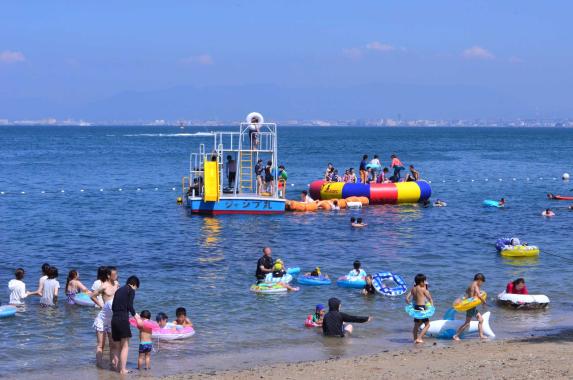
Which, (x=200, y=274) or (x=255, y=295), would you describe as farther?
(x=200, y=274)

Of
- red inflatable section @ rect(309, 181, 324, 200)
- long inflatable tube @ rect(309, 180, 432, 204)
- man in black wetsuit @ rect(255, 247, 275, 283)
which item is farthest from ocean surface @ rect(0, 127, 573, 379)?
red inflatable section @ rect(309, 181, 324, 200)

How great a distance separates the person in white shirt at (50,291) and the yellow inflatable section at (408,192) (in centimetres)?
2174

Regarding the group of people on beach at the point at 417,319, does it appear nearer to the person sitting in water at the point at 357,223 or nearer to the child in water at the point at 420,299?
the child in water at the point at 420,299

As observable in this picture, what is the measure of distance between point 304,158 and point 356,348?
69.7m

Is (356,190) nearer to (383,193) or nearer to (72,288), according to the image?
(383,193)

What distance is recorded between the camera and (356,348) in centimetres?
1509

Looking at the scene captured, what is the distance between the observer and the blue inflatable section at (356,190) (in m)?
36.6

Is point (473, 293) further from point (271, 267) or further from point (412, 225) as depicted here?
point (412, 225)

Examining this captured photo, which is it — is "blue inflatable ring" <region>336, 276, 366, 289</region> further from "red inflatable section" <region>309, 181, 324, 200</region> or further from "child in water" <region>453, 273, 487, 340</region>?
"red inflatable section" <region>309, 181, 324, 200</region>

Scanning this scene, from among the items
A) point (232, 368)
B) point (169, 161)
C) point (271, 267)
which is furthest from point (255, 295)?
point (169, 161)

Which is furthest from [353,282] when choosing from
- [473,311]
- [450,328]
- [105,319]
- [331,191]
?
[331,191]

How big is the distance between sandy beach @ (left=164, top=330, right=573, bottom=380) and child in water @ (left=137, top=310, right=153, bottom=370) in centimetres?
77

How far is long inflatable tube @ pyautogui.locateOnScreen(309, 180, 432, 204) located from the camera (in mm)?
36781

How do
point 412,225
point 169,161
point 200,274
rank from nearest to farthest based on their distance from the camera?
1. point 200,274
2. point 412,225
3. point 169,161
